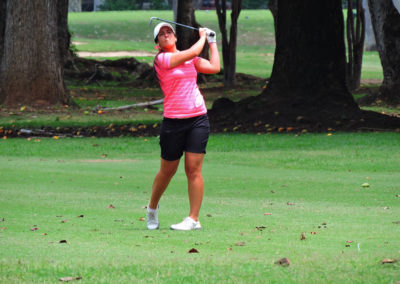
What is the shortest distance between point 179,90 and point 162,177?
0.92 metres

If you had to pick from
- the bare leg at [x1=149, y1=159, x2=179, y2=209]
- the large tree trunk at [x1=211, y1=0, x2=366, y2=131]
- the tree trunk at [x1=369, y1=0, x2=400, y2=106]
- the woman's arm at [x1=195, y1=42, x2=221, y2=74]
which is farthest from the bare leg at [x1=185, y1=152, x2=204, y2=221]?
the tree trunk at [x1=369, y1=0, x2=400, y2=106]

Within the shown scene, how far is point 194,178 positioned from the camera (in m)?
8.12

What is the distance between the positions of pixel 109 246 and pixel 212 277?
1447 mm

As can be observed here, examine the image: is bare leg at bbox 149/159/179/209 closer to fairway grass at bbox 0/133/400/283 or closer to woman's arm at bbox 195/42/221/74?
fairway grass at bbox 0/133/400/283

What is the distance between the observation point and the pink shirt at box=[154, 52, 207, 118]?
310 inches

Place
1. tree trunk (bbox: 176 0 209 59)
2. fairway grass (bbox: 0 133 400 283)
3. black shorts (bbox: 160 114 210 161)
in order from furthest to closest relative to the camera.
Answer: tree trunk (bbox: 176 0 209 59) → black shorts (bbox: 160 114 210 161) → fairway grass (bbox: 0 133 400 283)

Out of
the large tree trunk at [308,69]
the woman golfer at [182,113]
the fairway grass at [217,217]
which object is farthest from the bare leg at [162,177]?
the large tree trunk at [308,69]

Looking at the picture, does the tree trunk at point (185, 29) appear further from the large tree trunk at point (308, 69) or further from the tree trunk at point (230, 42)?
the large tree trunk at point (308, 69)

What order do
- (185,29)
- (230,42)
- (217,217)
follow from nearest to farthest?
(217,217), (185,29), (230,42)

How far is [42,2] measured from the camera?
24.6m

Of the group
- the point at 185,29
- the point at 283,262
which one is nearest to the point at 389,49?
the point at 185,29

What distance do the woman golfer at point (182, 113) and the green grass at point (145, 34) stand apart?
144ft

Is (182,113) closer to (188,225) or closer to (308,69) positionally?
(188,225)

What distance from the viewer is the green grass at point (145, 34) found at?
2322 inches
